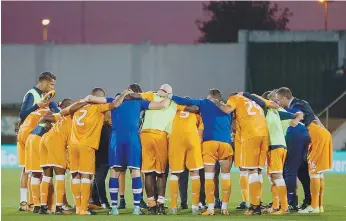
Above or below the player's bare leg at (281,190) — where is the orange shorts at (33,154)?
above

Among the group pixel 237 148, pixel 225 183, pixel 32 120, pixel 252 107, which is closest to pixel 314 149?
pixel 237 148

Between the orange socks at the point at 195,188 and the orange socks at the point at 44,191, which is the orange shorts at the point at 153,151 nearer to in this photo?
the orange socks at the point at 195,188

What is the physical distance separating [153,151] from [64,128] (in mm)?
1382

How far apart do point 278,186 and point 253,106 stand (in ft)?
4.04

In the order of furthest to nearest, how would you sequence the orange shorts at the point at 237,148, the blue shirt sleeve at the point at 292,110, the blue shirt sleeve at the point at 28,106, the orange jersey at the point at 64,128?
the blue shirt sleeve at the point at 28,106 → the blue shirt sleeve at the point at 292,110 → the orange shorts at the point at 237,148 → the orange jersey at the point at 64,128

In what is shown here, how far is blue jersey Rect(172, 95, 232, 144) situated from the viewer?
1353 cm

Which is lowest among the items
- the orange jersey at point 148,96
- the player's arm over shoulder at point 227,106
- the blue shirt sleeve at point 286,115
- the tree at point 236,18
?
the blue shirt sleeve at point 286,115

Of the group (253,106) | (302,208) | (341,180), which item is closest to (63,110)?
(253,106)

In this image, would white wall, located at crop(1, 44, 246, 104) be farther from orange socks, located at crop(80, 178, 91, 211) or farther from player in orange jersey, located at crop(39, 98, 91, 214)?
orange socks, located at crop(80, 178, 91, 211)

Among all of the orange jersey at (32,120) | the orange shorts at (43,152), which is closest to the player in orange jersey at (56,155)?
the orange shorts at (43,152)

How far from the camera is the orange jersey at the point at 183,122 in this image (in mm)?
13586

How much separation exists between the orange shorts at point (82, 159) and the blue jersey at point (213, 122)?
170 centimetres

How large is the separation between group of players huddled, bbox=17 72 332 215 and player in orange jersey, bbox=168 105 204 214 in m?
0.01

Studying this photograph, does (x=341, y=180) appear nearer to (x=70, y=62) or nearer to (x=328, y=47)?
(x=328, y=47)
